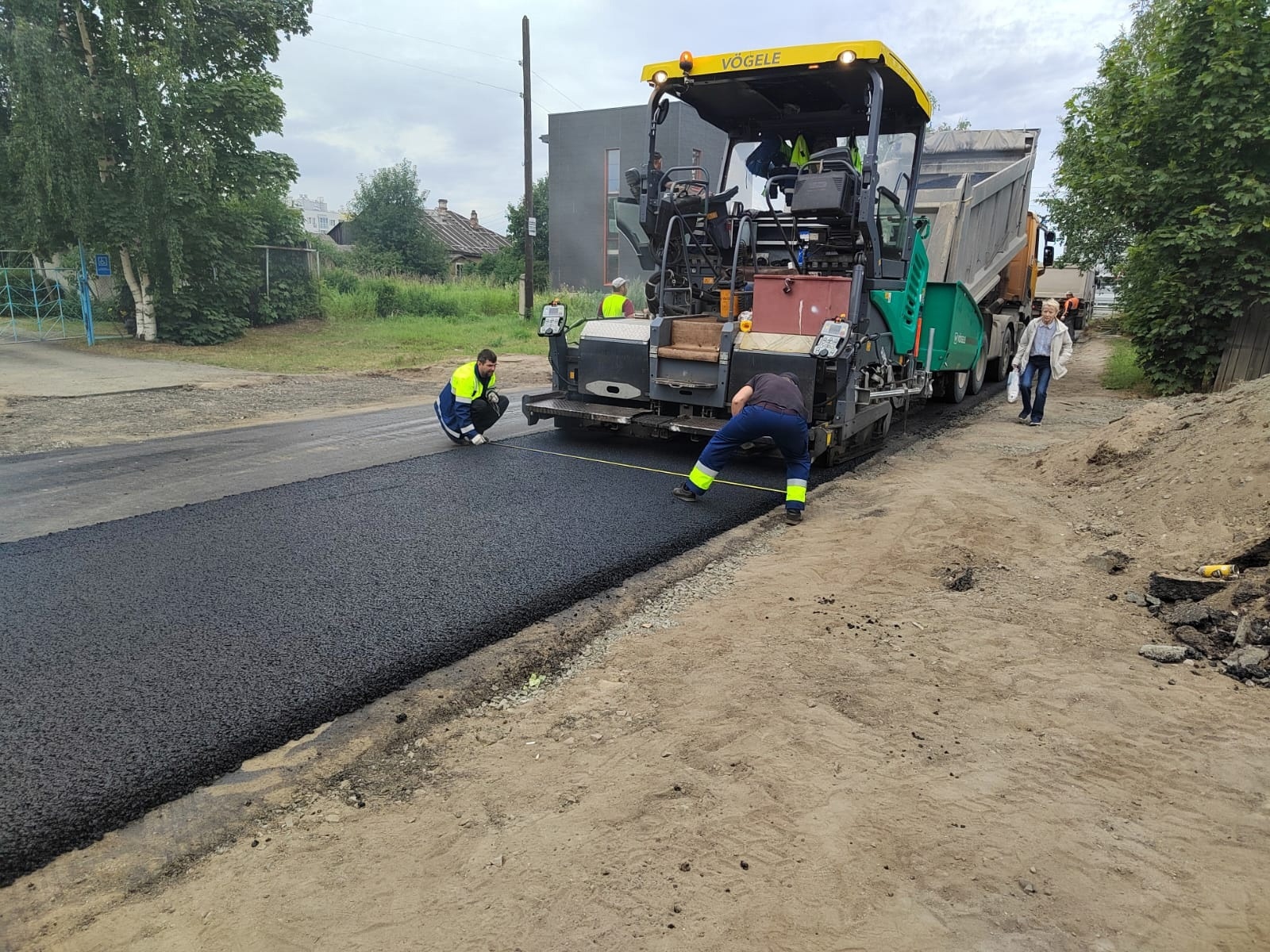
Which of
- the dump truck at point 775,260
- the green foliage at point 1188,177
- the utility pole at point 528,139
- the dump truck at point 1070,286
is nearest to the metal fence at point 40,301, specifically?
the utility pole at point 528,139

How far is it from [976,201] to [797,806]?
27.7ft

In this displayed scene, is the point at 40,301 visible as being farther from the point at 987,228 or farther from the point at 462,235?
the point at 462,235

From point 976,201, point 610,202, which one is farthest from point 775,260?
point 610,202

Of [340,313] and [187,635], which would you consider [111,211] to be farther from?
[187,635]

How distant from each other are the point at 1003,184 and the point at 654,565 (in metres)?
7.90

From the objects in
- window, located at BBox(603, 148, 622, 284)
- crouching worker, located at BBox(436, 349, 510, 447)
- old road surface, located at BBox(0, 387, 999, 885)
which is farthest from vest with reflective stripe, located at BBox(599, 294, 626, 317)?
window, located at BBox(603, 148, 622, 284)

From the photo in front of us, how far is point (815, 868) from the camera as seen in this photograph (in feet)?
6.94

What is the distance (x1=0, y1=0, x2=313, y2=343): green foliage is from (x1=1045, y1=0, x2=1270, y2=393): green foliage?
13.6 m

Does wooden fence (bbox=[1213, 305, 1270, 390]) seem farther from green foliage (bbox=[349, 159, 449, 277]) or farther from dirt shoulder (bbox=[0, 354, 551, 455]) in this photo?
green foliage (bbox=[349, 159, 449, 277])

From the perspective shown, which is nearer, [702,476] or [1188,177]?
[702,476]

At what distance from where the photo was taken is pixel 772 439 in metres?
5.51

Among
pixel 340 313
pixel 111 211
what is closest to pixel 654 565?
pixel 111 211

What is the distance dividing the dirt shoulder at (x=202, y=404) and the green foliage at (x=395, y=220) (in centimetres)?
2385

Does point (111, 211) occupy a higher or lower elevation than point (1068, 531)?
higher
